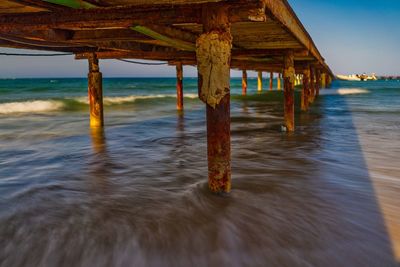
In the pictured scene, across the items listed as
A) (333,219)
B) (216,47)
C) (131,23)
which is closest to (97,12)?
(131,23)

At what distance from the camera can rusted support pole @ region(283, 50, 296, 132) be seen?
8.46 m

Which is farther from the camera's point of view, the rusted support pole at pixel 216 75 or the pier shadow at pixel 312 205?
the rusted support pole at pixel 216 75

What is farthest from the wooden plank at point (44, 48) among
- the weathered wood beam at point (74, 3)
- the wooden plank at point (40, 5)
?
the weathered wood beam at point (74, 3)

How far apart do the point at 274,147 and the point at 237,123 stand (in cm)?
429

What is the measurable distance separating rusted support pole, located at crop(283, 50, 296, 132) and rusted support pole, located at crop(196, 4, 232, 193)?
16.2 ft

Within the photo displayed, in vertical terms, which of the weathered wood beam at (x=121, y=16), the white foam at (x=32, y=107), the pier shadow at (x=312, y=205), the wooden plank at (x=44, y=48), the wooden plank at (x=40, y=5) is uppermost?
the wooden plank at (x=44, y=48)

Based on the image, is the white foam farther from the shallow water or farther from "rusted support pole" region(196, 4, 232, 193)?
"rusted support pole" region(196, 4, 232, 193)

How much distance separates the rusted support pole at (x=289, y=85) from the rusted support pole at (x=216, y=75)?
16.2ft

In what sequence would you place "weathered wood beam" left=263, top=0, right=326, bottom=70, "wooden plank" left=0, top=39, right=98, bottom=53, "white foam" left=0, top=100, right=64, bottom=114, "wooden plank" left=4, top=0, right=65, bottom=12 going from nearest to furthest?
"wooden plank" left=4, top=0, right=65, bottom=12
"weathered wood beam" left=263, top=0, right=326, bottom=70
"wooden plank" left=0, top=39, right=98, bottom=53
"white foam" left=0, top=100, right=64, bottom=114

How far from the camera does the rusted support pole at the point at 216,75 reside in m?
3.65

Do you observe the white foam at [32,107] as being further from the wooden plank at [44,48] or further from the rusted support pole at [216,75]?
the rusted support pole at [216,75]

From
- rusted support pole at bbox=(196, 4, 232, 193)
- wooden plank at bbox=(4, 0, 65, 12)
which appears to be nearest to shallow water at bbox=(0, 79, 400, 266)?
rusted support pole at bbox=(196, 4, 232, 193)

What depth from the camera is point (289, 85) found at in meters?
8.90

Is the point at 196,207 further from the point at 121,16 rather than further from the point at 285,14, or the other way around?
the point at 285,14
